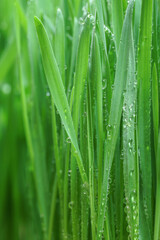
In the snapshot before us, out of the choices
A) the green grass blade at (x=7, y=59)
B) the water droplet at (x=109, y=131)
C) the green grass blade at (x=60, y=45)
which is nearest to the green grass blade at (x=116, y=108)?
the water droplet at (x=109, y=131)

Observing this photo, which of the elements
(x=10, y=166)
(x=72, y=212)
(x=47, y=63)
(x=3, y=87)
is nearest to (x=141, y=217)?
(x=72, y=212)

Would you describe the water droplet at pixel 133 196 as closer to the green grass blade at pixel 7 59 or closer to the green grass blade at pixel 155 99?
the green grass blade at pixel 155 99

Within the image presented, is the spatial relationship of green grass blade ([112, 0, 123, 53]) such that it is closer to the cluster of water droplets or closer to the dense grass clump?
the dense grass clump

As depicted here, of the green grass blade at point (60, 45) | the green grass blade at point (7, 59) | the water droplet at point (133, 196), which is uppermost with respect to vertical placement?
the green grass blade at point (7, 59)

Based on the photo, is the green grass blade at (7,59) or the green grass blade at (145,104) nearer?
the green grass blade at (145,104)

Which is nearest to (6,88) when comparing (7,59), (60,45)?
(7,59)

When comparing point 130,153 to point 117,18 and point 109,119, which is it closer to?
point 109,119

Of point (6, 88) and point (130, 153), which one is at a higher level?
point (6, 88)

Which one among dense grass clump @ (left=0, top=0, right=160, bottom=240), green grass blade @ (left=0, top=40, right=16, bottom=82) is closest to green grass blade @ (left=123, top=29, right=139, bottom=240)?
dense grass clump @ (left=0, top=0, right=160, bottom=240)

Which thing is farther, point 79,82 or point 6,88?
point 6,88
